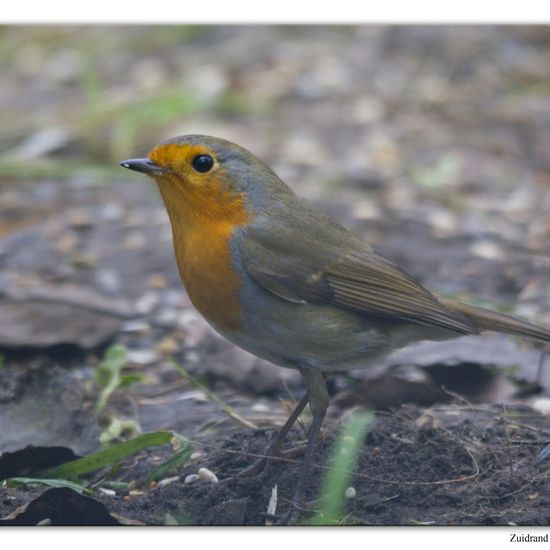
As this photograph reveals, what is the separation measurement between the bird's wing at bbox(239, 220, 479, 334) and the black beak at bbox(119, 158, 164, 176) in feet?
1.14

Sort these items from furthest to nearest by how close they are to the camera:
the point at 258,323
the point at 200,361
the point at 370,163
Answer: the point at 370,163 < the point at 200,361 < the point at 258,323

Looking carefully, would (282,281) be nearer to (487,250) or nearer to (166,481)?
(166,481)

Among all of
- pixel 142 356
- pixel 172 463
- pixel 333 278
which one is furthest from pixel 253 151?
pixel 172 463

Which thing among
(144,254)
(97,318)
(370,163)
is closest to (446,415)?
(97,318)

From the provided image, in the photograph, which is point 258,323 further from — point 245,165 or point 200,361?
point 200,361

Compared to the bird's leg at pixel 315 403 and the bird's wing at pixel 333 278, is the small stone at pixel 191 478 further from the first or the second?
the bird's wing at pixel 333 278

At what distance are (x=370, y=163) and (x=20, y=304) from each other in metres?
2.72

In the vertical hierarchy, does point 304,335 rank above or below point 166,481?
above

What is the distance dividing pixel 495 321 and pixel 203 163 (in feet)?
3.71

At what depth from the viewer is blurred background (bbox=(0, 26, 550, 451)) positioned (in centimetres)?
432

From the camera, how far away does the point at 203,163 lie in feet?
11.5

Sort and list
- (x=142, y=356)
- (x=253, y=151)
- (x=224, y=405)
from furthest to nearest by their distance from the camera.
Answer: (x=253, y=151) < (x=142, y=356) < (x=224, y=405)

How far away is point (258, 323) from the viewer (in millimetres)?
3430

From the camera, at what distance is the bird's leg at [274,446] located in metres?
3.46
